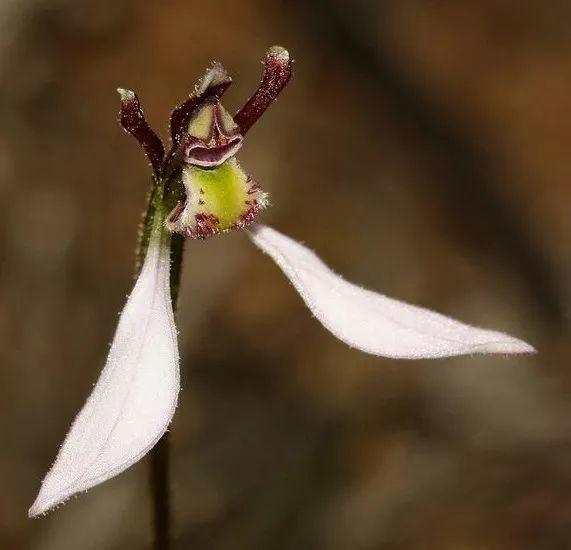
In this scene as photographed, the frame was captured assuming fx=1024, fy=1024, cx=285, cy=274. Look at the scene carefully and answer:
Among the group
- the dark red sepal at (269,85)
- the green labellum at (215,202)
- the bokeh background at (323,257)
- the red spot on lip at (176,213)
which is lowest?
the bokeh background at (323,257)

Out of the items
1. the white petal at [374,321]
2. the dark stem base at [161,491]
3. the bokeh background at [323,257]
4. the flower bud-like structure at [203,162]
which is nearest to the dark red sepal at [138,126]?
the flower bud-like structure at [203,162]

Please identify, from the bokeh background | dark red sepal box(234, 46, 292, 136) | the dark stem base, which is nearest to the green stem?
the dark stem base

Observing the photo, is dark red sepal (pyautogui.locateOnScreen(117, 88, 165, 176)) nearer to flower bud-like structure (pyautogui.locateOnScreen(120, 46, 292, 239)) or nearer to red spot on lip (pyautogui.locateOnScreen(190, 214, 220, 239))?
flower bud-like structure (pyautogui.locateOnScreen(120, 46, 292, 239))

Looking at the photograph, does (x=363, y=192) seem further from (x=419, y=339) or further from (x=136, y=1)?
(x=419, y=339)


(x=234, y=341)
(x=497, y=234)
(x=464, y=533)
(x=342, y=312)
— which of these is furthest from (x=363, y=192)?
(x=342, y=312)

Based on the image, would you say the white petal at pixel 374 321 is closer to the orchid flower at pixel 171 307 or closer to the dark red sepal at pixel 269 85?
the orchid flower at pixel 171 307

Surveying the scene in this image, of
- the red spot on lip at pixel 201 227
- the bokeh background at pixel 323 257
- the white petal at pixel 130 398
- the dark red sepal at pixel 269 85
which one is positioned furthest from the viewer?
the bokeh background at pixel 323 257

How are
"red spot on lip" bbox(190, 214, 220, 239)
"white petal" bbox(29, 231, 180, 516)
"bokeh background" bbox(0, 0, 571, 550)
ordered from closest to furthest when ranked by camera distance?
"white petal" bbox(29, 231, 180, 516), "red spot on lip" bbox(190, 214, 220, 239), "bokeh background" bbox(0, 0, 571, 550)

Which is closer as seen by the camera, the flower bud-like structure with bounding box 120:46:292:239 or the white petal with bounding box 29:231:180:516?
the white petal with bounding box 29:231:180:516
